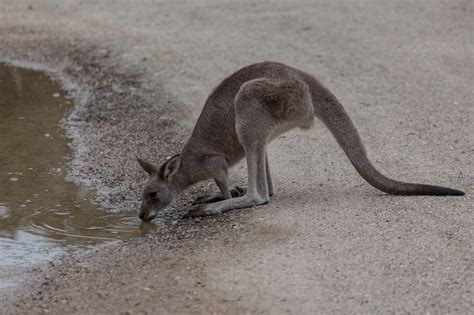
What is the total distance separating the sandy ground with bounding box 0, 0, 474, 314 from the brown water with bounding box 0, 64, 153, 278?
21 centimetres

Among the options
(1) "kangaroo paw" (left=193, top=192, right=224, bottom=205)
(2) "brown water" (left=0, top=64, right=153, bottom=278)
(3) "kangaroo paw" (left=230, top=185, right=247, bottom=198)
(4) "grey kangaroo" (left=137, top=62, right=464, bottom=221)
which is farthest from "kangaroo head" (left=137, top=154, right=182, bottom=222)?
(3) "kangaroo paw" (left=230, top=185, right=247, bottom=198)

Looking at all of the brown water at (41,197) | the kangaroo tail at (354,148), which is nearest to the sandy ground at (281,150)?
the kangaroo tail at (354,148)

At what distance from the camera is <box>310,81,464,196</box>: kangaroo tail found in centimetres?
644

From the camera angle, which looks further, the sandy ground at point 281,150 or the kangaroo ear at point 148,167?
the kangaroo ear at point 148,167

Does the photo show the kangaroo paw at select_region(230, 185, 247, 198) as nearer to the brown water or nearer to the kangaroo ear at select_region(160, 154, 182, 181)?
the kangaroo ear at select_region(160, 154, 182, 181)

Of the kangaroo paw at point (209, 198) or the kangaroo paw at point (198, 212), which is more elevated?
the kangaroo paw at point (198, 212)

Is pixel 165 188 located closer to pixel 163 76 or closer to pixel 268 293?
pixel 268 293

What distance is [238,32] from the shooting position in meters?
11.6

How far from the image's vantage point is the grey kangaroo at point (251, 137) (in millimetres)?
6477

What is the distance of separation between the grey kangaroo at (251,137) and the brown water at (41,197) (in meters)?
0.43

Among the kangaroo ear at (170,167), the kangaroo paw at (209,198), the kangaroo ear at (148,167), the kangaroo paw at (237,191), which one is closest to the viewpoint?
the kangaroo ear at (170,167)

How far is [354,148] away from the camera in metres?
6.57

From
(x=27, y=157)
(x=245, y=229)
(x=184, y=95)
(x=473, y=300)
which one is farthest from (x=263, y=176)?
(x=184, y=95)

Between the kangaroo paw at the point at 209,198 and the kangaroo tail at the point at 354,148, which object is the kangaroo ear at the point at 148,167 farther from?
the kangaroo tail at the point at 354,148
